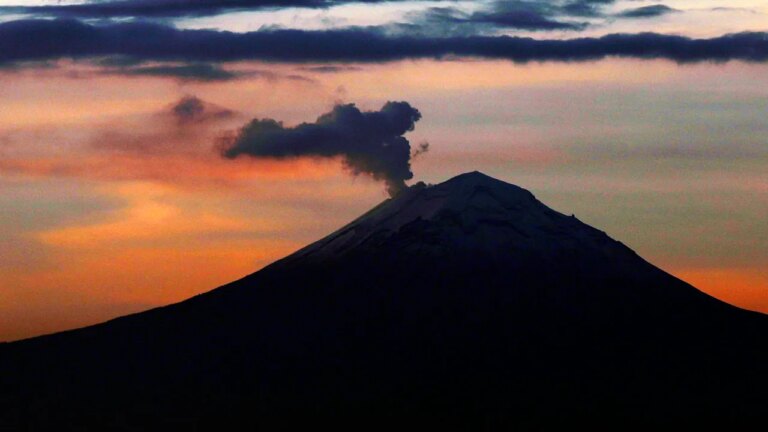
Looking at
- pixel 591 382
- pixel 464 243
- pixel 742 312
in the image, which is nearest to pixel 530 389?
pixel 591 382

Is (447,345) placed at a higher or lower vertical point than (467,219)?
lower

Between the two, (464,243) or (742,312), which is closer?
(464,243)

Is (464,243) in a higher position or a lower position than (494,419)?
higher

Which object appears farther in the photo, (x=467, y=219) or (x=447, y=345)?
(x=447, y=345)

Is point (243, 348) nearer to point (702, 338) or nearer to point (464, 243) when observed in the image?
point (464, 243)

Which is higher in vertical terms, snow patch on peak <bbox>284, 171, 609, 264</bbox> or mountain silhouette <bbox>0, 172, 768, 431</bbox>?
snow patch on peak <bbox>284, 171, 609, 264</bbox>

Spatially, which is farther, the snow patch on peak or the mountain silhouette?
the snow patch on peak

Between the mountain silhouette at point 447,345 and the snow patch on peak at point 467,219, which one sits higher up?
the snow patch on peak at point 467,219

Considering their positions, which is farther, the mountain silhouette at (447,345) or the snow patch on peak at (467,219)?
the snow patch on peak at (467,219)
